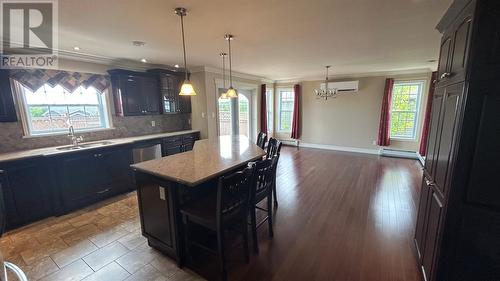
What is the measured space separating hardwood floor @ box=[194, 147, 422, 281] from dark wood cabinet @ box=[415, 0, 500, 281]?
624mm

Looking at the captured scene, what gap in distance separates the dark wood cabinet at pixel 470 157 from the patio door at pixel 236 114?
15.5 ft

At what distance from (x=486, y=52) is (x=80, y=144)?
488cm

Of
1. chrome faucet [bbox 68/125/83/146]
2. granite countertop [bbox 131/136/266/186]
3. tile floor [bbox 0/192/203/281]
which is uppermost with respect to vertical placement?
chrome faucet [bbox 68/125/83/146]

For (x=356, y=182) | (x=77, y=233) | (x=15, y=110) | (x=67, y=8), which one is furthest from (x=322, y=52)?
(x=15, y=110)

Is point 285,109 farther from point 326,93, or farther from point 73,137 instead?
point 73,137

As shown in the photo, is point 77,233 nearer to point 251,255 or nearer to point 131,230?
point 131,230

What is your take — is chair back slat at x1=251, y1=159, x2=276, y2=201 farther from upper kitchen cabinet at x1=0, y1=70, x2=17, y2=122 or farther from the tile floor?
upper kitchen cabinet at x1=0, y1=70, x2=17, y2=122

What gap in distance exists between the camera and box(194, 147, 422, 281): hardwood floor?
6.31 feet

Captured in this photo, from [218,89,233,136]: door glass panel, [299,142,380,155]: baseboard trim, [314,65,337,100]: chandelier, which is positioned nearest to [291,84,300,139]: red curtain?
[299,142,380,155]: baseboard trim

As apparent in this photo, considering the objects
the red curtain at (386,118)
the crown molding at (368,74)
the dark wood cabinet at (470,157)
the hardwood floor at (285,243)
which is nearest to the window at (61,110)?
the hardwood floor at (285,243)

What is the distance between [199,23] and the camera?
2283 mm

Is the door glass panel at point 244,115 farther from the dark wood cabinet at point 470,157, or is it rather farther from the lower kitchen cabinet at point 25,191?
the dark wood cabinet at point 470,157

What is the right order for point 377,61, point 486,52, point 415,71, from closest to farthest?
point 486,52, point 377,61, point 415,71

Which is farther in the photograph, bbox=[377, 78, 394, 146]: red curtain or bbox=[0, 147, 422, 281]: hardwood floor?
bbox=[377, 78, 394, 146]: red curtain
